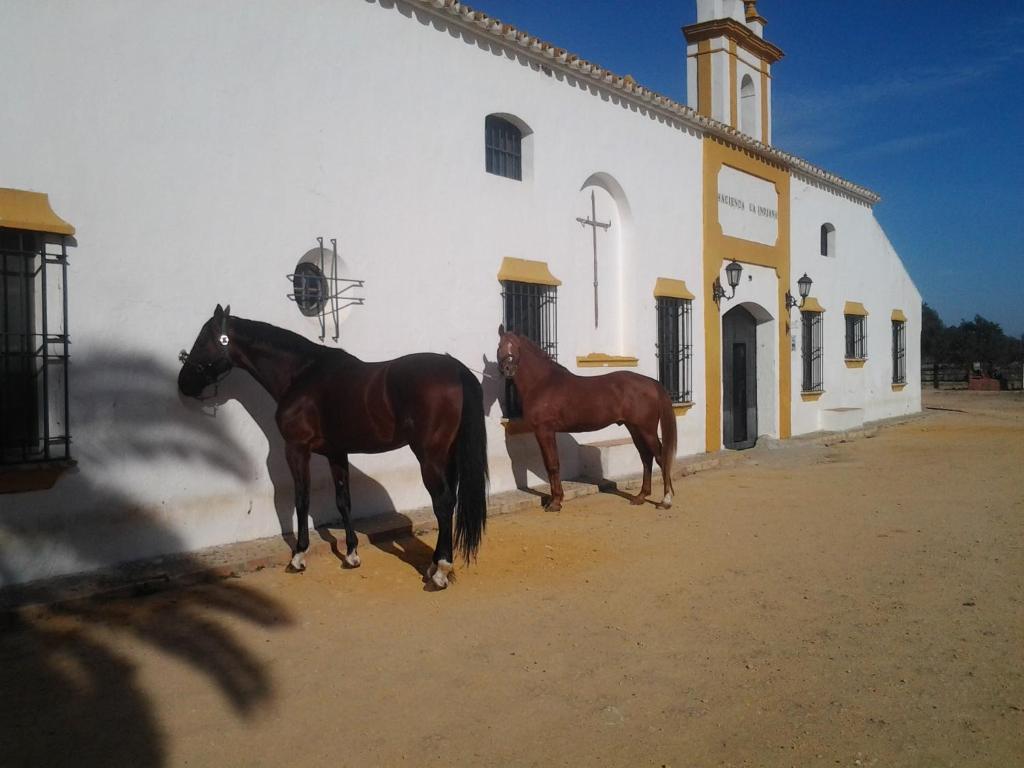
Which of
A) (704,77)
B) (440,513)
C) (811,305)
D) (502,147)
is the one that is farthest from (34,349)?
(811,305)

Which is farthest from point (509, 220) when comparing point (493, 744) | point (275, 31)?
point (493, 744)

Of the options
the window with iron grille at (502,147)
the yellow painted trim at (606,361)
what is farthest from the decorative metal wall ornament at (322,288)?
the yellow painted trim at (606,361)

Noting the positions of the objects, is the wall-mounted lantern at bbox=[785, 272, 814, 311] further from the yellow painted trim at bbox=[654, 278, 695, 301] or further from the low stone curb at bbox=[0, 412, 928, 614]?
the low stone curb at bbox=[0, 412, 928, 614]

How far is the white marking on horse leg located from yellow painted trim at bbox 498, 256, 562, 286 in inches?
161

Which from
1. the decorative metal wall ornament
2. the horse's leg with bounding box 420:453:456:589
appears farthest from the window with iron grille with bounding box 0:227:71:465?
the horse's leg with bounding box 420:453:456:589

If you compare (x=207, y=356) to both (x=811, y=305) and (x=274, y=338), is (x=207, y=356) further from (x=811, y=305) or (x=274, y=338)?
(x=811, y=305)

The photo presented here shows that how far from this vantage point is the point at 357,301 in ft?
24.1

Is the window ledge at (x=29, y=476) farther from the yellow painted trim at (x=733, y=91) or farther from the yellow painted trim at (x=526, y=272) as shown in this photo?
the yellow painted trim at (x=733, y=91)

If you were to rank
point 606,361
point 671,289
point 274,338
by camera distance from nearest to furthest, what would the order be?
point 274,338, point 606,361, point 671,289

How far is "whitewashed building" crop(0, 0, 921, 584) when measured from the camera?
542cm

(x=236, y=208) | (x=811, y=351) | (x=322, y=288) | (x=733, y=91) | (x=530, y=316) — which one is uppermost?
(x=733, y=91)

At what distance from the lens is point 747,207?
1364 centimetres

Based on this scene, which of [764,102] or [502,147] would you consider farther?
[764,102]

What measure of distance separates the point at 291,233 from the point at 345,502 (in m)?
2.44
